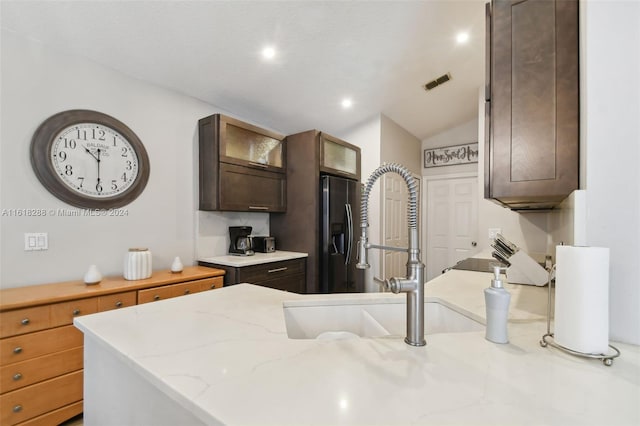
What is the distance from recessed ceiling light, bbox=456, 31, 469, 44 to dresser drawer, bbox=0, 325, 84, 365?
142 inches

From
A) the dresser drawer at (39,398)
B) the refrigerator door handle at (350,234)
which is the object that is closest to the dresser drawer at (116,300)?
the dresser drawer at (39,398)

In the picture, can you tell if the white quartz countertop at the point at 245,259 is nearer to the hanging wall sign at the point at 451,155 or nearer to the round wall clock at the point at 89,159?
the round wall clock at the point at 89,159

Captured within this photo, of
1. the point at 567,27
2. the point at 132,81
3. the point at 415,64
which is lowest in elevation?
the point at 567,27

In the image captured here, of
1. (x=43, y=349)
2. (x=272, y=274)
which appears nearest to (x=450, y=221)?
(x=272, y=274)

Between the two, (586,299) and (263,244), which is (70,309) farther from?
(586,299)

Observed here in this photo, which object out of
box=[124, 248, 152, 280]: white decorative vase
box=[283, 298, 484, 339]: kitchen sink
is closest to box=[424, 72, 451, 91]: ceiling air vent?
box=[283, 298, 484, 339]: kitchen sink

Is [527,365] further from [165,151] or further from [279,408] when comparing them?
[165,151]

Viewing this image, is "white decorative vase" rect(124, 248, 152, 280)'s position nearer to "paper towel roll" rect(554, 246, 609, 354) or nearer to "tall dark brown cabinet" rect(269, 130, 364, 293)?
"tall dark brown cabinet" rect(269, 130, 364, 293)

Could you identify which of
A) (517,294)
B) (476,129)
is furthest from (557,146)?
(476,129)

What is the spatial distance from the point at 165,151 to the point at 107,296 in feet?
4.34

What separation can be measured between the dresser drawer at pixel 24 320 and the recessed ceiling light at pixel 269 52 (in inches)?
88.3

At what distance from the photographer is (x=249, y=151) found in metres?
2.96

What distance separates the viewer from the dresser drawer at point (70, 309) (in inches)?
64.1

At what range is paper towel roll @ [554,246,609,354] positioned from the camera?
68 cm
